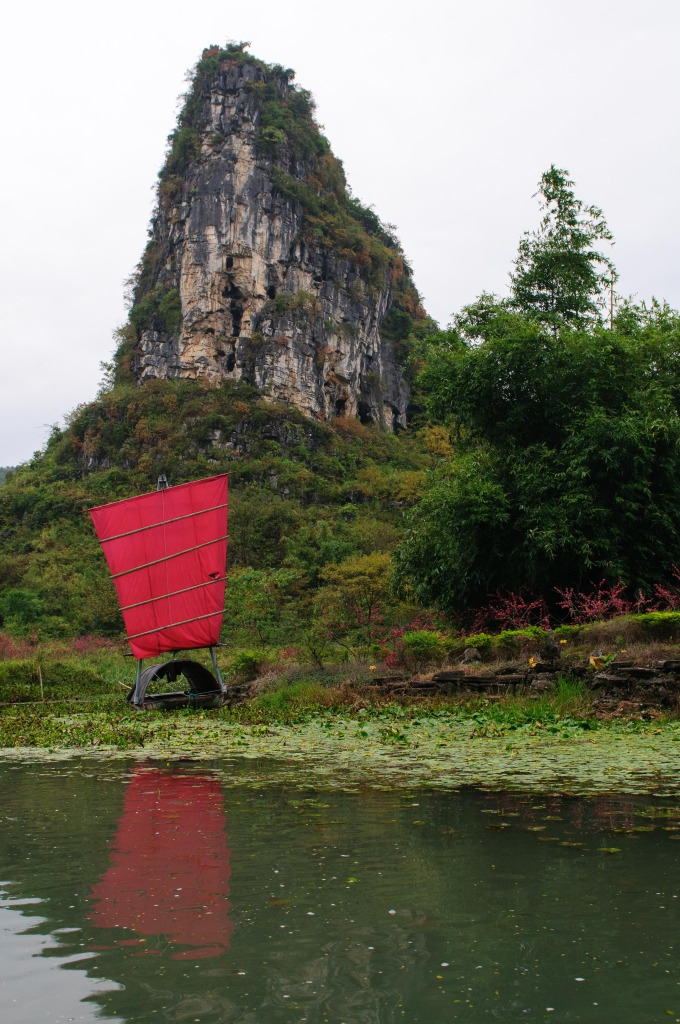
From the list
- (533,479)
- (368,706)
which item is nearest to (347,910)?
(368,706)

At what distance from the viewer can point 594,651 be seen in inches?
359

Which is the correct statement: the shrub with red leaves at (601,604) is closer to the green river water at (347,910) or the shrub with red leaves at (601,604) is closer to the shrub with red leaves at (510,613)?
the shrub with red leaves at (510,613)

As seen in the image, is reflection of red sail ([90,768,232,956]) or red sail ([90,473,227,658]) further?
red sail ([90,473,227,658])

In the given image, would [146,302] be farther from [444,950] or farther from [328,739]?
[444,950]

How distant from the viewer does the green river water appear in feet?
7.61

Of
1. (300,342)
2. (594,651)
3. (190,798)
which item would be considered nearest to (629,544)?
(594,651)

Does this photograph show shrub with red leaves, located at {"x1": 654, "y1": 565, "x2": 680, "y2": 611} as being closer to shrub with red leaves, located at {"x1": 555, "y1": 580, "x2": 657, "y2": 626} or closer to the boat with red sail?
shrub with red leaves, located at {"x1": 555, "y1": 580, "x2": 657, "y2": 626}

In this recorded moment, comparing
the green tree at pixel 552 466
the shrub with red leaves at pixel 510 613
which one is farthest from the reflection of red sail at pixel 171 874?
the green tree at pixel 552 466

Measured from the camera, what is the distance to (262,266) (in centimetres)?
4638

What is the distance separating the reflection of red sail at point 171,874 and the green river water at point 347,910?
0.01m

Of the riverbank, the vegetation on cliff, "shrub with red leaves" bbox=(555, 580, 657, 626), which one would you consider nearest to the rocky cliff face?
the vegetation on cliff

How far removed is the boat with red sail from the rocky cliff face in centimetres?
3034

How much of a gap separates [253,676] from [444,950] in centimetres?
1144

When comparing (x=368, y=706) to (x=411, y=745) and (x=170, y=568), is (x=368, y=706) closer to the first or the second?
(x=411, y=745)
